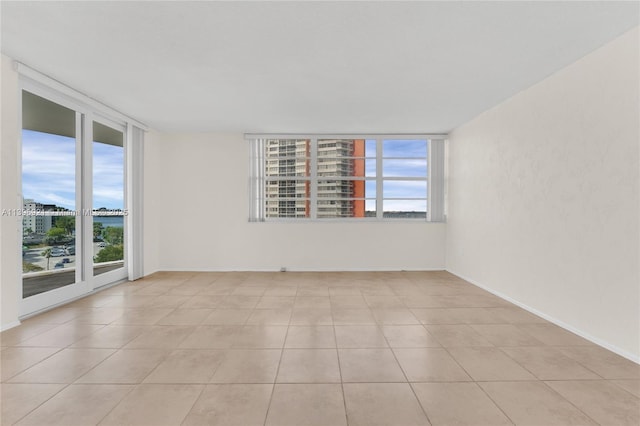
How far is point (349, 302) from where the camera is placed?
412 centimetres


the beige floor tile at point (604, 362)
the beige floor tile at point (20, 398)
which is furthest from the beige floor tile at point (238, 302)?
the beige floor tile at point (604, 362)

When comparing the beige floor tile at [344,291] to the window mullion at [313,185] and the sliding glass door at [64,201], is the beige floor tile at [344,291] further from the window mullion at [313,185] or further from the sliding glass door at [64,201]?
the sliding glass door at [64,201]

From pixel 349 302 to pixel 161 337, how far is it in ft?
7.35

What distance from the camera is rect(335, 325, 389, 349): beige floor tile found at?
9.18 ft

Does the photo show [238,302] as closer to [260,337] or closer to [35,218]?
[260,337]

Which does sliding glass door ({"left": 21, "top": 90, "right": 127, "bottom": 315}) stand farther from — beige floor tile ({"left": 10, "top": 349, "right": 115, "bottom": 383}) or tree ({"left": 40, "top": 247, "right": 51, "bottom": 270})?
beige floor tile ({"left": 10, "top": 349, "right": 115, "bottom": 383})

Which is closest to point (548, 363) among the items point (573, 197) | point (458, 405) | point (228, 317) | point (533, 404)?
point (533, 404)

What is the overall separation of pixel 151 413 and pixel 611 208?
388 cm

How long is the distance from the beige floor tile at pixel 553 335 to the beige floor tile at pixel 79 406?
352 cm

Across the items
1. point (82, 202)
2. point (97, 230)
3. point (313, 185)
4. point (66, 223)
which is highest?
point (313, 185)

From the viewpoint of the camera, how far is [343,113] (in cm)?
479

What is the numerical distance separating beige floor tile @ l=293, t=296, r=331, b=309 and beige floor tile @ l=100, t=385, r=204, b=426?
6.29 ft

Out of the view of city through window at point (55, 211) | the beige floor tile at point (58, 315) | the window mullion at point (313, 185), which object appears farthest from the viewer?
the window mullion at point (313, 185)

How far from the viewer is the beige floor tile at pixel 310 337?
279 centimetres
